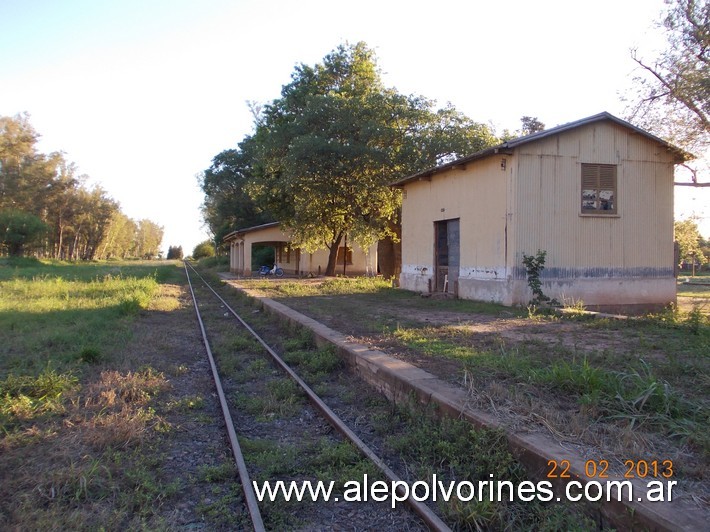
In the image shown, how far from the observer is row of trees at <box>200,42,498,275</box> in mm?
22984

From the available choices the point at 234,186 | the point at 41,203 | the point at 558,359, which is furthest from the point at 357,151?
the point at 41,203

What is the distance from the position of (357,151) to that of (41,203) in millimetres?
47077

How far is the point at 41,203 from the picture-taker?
55000 mm

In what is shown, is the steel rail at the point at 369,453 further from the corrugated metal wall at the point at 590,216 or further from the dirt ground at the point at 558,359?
the corrugated metal wall at the point at 590,216

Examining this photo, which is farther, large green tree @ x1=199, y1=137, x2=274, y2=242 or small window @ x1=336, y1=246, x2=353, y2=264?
large green tree @ x1=199, y1=137, x2=274, y2=242

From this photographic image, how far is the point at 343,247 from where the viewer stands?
34.9m

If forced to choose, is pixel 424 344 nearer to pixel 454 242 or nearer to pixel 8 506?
pixel 8 506

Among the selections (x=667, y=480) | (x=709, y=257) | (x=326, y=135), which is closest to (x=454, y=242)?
(x=326, y=135)

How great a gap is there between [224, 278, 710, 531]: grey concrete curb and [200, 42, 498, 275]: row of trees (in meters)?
15.5

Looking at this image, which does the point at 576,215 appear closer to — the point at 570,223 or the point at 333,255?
the point at 570,223

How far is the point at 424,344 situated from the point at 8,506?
6019mm

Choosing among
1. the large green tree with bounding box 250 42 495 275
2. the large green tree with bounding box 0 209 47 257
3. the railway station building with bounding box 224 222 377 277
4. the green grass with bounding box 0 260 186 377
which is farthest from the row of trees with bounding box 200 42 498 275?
the large green tree with bounding box 0 209 47 257

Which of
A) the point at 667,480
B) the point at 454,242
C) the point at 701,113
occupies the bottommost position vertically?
the point at 667,480

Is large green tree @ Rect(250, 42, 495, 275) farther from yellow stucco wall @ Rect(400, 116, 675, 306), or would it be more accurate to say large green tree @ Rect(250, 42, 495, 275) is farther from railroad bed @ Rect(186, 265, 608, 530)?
railroad bed @ Rect(186, 265, 608, 530)
